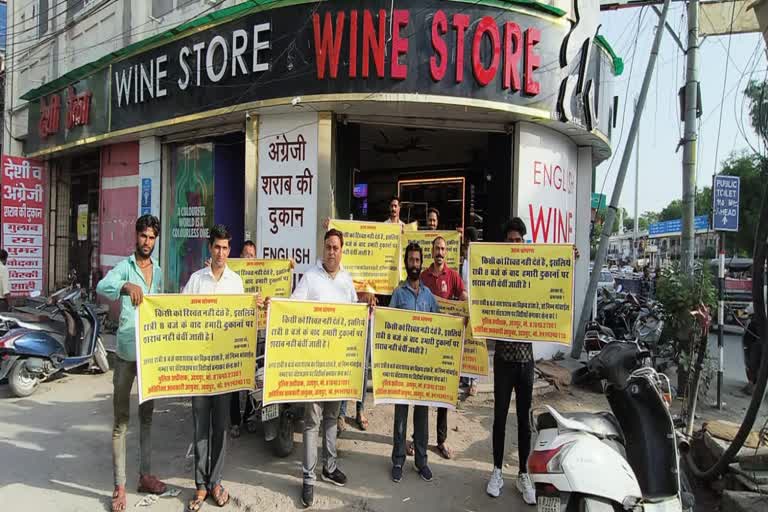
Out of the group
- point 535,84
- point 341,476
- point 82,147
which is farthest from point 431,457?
point 82,147

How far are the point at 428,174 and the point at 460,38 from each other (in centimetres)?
611

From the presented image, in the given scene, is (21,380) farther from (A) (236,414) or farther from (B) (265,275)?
(B) (265,275)

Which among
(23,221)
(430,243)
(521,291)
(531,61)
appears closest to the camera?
(521,291)

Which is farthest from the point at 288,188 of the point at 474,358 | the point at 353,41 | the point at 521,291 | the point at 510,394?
the point at 510,394

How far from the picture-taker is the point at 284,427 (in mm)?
4312

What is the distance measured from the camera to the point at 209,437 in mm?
3604

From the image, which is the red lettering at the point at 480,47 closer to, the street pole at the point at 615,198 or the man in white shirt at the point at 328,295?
the street pole at the point at 615,198

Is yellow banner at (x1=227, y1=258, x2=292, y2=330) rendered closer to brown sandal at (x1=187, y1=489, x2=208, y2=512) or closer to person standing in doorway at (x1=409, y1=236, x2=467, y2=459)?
person standing in doorway at (x1=409, y1=236, x2=467, y2=459)

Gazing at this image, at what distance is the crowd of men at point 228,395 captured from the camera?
3508 millimetres

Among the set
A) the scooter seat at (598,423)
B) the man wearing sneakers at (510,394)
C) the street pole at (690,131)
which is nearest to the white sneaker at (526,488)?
the man wearing sneakers at (510,394)

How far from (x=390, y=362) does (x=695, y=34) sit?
697 cm

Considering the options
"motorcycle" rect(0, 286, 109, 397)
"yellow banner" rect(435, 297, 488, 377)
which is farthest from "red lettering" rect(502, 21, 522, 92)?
"motorcycle" rect(0, 286, 109, 397)

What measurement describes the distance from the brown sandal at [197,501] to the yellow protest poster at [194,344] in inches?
29.0

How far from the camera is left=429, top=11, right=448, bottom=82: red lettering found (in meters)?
6.59
